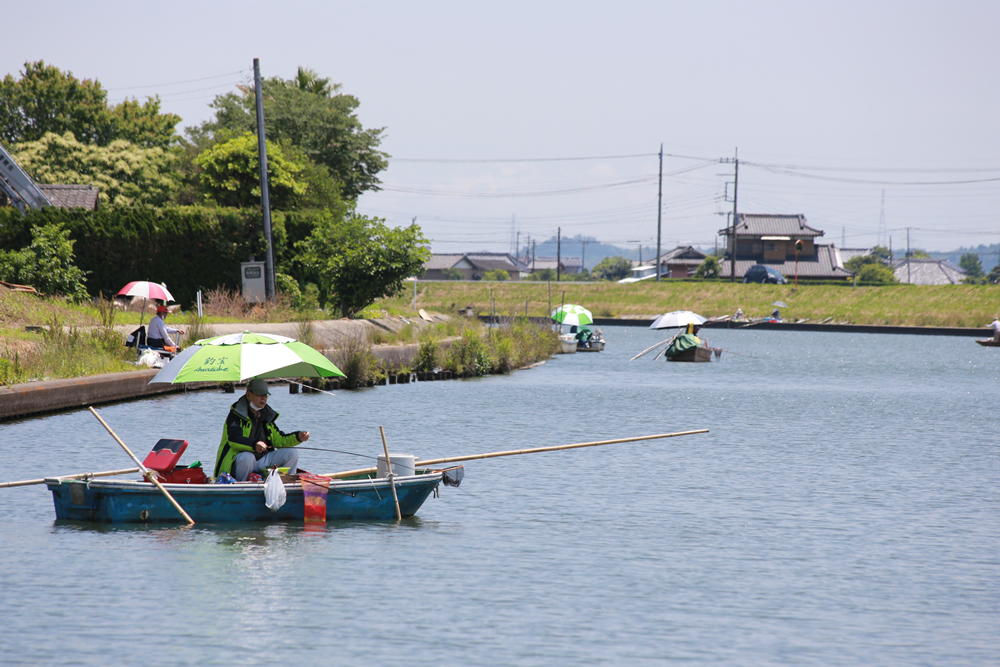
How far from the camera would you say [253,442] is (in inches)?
532

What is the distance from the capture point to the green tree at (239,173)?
45562 mm

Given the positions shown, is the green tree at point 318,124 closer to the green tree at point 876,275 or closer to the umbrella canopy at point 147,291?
the umbrella canopy at point 147,291

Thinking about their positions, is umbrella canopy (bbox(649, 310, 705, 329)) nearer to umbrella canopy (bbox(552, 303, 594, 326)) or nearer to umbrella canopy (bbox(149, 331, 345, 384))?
umbrella canopy (bbox(552, 303, 594, 326))

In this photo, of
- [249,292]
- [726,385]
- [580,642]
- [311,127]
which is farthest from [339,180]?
[580,642]

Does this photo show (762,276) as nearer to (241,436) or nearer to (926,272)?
(926,272)

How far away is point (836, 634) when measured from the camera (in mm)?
10297

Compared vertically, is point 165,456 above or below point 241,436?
below

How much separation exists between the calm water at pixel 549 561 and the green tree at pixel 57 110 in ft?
177

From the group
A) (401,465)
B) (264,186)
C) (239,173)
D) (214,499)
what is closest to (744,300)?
(239,173)

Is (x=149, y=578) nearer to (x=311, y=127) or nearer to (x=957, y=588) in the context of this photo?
(x=957, y=588)

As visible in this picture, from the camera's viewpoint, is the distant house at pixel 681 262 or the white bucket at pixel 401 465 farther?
the distant house at pixel 681 262

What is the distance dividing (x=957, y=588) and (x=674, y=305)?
3197 inches

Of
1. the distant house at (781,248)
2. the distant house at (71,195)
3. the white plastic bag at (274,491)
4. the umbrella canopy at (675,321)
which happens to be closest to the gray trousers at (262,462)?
the white plastic bag at (274,491)

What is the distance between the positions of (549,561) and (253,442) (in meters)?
4.10
